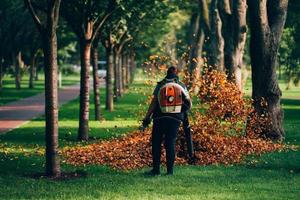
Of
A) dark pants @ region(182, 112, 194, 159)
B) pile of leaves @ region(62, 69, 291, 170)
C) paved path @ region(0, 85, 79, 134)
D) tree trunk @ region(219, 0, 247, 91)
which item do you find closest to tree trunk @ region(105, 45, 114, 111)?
paved path @ region(0, 85, 79, 134)

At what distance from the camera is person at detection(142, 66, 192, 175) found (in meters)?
11.8

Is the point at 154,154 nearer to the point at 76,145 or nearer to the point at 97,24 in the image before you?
the point at 76,145

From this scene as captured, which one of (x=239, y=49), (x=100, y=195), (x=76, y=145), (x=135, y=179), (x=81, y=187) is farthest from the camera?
(x=239, y=49)

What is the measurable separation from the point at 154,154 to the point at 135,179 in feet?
2.45

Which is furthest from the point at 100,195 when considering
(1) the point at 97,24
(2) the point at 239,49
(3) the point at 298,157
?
(2) the point at 239,49

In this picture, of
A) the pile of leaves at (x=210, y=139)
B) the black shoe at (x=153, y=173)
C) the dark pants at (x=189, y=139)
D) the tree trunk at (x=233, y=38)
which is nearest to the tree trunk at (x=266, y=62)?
the pile of leaves at (x=210, y=139)

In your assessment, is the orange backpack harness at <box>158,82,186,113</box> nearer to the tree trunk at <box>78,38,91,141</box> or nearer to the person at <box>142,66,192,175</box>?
the person at <box>142,66,192,175</box>

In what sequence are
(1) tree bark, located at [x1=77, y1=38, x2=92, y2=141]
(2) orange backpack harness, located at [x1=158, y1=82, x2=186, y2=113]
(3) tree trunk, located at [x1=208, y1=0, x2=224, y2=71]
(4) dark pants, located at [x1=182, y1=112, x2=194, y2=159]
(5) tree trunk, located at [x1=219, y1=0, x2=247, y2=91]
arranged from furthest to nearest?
(3) tree trunk, located at [x1=208, y1=0, x2=224, y2=71] < (5) tree trunk, located at [x1=219, y1=0, x2=247, y2=91] < (1) tree bark, located at [x1=77, y1=38, x2=92, y2=141] < (4) dark pants, located at [x1=182, y1=112, x2=194, y2=159] < (2) orange backpack harness, located at [x1=158, y1=82, x2=186, y2=113]

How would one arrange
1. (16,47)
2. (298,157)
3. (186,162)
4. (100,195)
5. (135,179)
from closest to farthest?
(100,195) → (135,179) → (186,162) → (298,157) → (16,47)

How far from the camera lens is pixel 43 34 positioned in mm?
12031

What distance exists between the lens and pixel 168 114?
11.9 m

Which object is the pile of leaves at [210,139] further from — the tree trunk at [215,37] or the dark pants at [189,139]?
the tree trunk at [215,37]

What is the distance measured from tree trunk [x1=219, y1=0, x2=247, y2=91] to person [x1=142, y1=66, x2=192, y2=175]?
11.7m

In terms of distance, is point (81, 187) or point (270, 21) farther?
point (270, 21)
